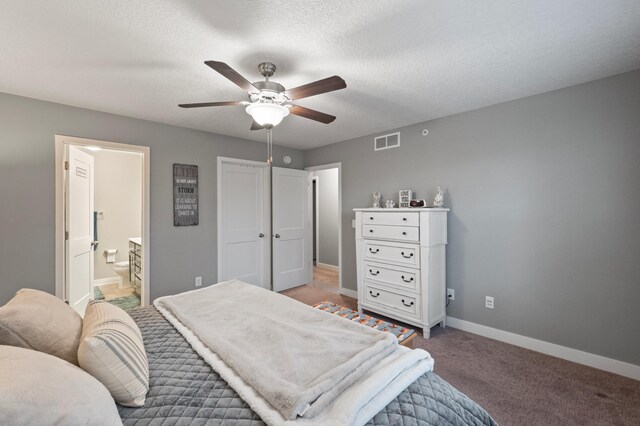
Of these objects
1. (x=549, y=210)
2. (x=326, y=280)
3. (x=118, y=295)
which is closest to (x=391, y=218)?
(x=549, y=210)

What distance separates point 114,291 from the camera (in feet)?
14.8

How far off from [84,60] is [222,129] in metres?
1.69

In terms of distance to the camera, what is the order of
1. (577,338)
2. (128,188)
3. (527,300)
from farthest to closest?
(128,188), (527,300), (577,338)

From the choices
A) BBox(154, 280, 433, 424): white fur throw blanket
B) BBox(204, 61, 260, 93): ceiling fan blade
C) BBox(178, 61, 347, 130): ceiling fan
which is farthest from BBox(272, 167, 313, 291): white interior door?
BBox(204, 61, 260, 93): ceiling fan blade

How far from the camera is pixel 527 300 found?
2682 millimetres

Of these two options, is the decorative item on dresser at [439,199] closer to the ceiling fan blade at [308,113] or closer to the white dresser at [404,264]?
the white dresser at [404,264]

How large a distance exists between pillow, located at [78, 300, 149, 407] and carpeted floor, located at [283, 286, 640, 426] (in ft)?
6.86

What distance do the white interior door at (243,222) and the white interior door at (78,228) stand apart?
1508mm

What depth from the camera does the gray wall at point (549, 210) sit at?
7.34ft

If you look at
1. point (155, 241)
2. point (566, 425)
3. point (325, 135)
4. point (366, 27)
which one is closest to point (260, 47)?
point (366, 27)

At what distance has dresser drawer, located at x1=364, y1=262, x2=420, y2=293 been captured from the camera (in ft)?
Result: 9.87

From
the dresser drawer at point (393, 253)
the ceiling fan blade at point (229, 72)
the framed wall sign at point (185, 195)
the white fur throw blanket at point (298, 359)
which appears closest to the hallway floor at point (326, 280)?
the dresser drawer at point (393, 253)

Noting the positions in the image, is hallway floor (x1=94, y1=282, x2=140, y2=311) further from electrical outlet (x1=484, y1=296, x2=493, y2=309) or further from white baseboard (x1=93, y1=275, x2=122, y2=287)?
electrical outlet (x1=484, y1=296, x2=493, y2=309)

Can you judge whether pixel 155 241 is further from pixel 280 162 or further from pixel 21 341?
pixel 21 341
